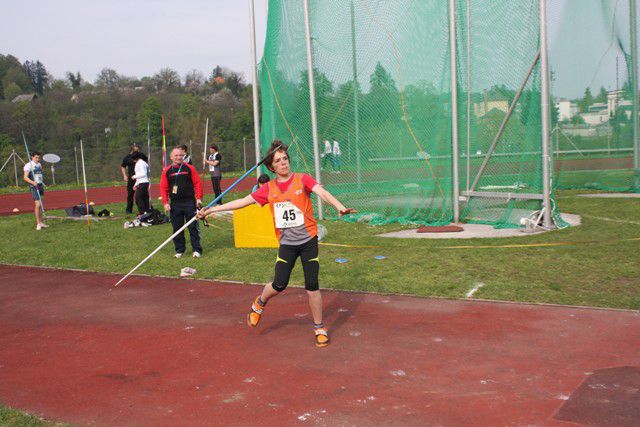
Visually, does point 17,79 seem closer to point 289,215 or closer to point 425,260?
point 425,260

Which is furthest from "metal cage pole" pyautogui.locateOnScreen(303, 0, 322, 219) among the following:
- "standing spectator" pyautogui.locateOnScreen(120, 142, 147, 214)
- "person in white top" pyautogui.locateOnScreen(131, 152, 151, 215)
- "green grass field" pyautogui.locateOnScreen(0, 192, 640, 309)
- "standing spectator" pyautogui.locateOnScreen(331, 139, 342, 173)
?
"standing spectator" pyautogui.locateOnScreen(120, 142, 147, 214)

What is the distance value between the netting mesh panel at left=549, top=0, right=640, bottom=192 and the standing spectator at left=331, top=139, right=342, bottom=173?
747 cm

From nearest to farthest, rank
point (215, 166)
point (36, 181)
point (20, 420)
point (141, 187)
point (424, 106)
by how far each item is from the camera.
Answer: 1. point (20, 420)
2. point (424, 106)
3. point (36, 181)
4. point (141, 187)
5. point (215, 166)

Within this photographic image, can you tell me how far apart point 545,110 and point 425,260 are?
4061 mm

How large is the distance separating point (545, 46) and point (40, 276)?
9.32 meters

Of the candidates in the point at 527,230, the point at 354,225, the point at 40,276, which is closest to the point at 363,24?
the point at 354,225

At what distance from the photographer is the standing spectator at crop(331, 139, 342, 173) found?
1475 cm

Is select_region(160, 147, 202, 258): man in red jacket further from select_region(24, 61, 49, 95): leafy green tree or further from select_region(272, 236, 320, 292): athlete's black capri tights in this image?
select_region(24, 61, 49, 95): leafy green tree

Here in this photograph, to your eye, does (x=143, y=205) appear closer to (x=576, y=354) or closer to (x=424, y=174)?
(x=424, y=174)

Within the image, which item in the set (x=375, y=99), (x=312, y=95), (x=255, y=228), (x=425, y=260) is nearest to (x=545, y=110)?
(x=375, y=99)

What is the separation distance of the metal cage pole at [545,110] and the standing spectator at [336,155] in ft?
15.7

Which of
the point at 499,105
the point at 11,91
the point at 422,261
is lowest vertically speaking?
the point at 422,261

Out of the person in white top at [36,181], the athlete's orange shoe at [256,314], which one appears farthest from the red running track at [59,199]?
the athlete's orange shoe at [256,314]

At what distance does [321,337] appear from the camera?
232 inches
